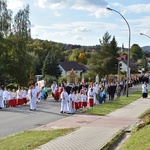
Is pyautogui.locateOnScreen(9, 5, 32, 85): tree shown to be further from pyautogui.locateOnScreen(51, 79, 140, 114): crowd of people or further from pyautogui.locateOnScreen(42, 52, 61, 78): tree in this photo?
pyautogui.locateOnScreen(42, 52, 61, 78): tree

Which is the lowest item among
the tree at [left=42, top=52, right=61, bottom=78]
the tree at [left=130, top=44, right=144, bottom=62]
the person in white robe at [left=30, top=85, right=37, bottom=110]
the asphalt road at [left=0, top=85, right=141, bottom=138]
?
the asphalt road at [left=0, top=85, right=141, bottom=138]

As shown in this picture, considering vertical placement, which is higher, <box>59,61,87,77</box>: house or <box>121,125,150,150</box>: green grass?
<box>59,61,87,77</box>: house

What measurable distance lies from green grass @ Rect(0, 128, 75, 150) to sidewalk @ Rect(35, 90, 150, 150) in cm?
33

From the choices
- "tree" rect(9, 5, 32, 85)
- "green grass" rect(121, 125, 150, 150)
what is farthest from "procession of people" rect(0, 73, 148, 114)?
"tree" rect(9, 5, 32, 85)

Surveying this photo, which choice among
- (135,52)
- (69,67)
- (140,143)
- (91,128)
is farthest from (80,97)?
(135,52)

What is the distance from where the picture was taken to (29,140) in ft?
41.1

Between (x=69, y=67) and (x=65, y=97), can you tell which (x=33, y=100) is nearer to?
(x=65, y=97)

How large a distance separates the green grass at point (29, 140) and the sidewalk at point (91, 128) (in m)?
0.33

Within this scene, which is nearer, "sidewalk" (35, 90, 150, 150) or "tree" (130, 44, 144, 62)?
"sidewalk" (35, 90, 150, 150)

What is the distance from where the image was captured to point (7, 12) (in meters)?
43.6

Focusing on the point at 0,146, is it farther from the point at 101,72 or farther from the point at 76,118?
the point at 101,72

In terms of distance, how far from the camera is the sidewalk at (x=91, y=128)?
11.8m

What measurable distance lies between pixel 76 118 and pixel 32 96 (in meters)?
5.35

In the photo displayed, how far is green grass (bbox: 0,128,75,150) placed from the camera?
37.5 feet
